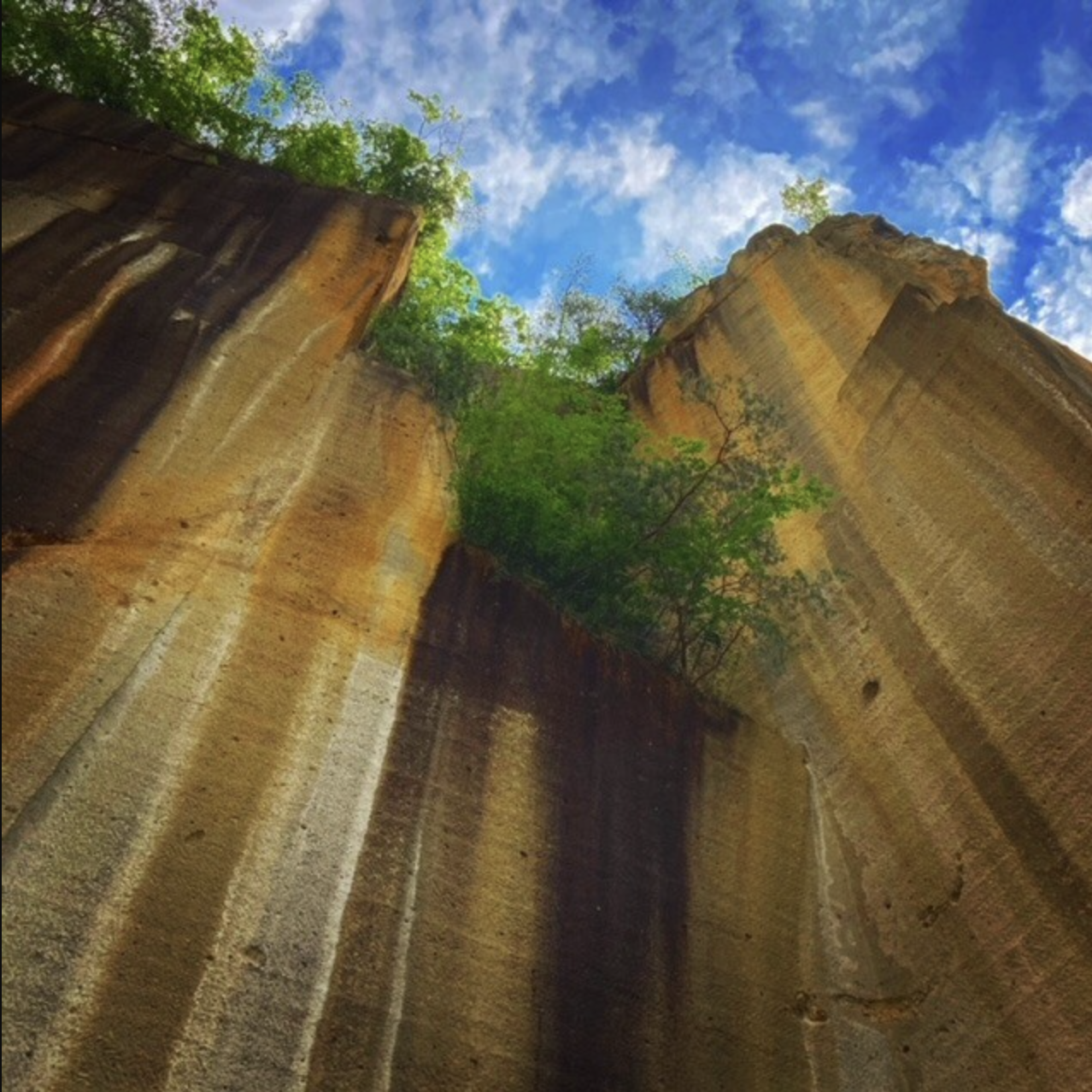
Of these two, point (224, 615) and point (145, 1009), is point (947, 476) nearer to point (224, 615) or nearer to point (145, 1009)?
point (224, 615)

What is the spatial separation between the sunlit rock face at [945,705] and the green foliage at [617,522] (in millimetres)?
1819

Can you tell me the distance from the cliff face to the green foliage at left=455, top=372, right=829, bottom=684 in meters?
0.75

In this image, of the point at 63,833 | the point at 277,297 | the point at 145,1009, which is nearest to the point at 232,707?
the point at 63,833

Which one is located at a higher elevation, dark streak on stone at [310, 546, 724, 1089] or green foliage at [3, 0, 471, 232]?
green foliage at [3, 0, 471, 232]

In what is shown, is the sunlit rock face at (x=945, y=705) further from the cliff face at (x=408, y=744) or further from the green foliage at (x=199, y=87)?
the green foliage at (x=199, y=87)

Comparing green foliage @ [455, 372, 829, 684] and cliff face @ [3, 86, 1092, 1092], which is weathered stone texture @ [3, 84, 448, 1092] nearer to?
cliff face @ [3, 86, 1092, 1092]

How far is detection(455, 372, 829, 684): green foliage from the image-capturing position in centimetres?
1096

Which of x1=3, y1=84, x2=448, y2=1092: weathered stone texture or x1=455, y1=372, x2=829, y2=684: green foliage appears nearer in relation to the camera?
x1=3, y1=84, x2=448, y2=1092: weathered stone texture

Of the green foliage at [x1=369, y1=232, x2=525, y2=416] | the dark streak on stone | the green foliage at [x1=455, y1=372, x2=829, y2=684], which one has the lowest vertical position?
the dark streak on stone

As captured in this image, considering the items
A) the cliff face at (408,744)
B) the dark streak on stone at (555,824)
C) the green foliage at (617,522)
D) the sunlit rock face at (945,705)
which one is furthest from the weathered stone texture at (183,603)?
the sunlit rock face at (945,705)

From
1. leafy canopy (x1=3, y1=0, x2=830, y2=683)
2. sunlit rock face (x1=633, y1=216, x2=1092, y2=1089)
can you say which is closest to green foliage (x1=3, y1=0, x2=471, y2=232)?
leafy canopy (x1=3, y1=0, x2=830, y2=683)

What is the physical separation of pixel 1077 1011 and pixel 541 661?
245 inches

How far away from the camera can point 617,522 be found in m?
11.4

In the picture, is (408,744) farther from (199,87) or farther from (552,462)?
(199,87)
